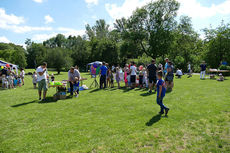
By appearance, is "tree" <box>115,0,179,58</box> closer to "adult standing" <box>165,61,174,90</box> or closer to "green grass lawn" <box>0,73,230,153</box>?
"adult standing" <box>165,61,174,90</box>

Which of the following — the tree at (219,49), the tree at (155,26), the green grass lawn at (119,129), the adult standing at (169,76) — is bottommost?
the green grass lawn at (119,129)

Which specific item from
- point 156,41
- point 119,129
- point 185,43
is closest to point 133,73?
point 119,129

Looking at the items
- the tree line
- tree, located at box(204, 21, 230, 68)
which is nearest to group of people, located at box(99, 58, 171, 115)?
tree, located at box(204, 21, 230, 68)

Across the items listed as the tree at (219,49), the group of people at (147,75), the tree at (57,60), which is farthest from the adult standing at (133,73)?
the tree at (57,60)

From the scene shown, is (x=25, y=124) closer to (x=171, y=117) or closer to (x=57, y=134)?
(x=57, y=134)

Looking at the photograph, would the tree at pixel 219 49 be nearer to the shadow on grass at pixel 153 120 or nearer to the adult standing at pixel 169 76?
the adult standing at pixel 169 76

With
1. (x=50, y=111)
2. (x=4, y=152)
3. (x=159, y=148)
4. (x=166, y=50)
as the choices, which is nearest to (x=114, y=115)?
(x=159, y=148)

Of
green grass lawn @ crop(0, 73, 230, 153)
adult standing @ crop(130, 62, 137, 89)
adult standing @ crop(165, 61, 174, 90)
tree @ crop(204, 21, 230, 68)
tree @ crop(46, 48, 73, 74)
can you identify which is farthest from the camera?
tree @ crop(46, 48, 73, 74)

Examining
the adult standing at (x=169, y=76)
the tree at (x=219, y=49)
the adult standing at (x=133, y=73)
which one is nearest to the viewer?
the adult standing at (x=169, y=76)

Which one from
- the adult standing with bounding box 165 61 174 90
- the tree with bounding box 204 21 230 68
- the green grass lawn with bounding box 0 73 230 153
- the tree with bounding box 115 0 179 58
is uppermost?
the tree with bounding box 115 0 179 58

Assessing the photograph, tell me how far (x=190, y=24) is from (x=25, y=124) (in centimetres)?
4796

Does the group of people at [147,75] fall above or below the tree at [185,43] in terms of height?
below

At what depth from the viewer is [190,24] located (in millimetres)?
43438

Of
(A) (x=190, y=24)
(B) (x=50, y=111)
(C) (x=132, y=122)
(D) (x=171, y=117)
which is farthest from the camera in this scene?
(A) (x=190, y=24)
